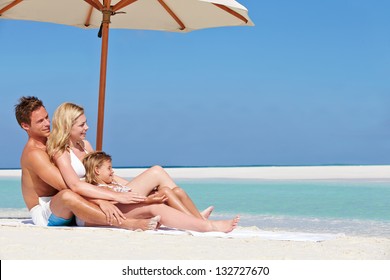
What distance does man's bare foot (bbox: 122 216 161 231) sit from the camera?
4504 millimetres

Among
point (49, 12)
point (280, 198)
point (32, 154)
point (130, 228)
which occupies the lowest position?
point (280, 198)

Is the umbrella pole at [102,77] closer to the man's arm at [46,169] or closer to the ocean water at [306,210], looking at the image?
the man's arm at [46,169]

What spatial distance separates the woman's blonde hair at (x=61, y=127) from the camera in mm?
4535

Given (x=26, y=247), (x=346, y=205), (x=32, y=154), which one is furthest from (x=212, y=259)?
(x=346, y=205)

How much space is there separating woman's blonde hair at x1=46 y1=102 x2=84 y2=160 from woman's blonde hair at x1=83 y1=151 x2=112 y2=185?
0.19 metres

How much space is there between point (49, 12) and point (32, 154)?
258 cm

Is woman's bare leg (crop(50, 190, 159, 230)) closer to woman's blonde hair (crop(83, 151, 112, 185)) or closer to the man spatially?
the man

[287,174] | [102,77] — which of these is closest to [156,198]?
[102,77]

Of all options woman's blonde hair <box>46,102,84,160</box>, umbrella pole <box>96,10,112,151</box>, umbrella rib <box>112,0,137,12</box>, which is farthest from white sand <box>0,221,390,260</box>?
umbrella rib <box>112,0,137,12</box>

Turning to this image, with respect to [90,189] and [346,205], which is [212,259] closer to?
[90,189]

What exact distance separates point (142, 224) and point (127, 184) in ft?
1.23

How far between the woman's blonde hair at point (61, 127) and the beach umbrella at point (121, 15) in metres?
1.54
